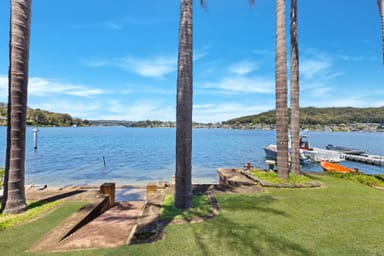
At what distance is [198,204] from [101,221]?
261 centimetres

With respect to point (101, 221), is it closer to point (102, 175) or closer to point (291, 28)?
point (291, 28)

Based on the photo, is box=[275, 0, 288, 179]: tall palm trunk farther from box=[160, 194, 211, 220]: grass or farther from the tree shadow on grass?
box=[160, 194, 211, 220]: grass

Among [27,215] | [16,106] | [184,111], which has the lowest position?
[27,215]

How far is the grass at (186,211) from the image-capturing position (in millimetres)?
5434

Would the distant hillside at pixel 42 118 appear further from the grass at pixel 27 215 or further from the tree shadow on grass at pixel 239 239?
the tree shadow on grass at pixel 239 239

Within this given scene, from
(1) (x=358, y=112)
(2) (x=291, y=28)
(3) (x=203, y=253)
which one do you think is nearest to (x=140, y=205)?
(3) (x=203, y=253)

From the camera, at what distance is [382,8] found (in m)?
9.62

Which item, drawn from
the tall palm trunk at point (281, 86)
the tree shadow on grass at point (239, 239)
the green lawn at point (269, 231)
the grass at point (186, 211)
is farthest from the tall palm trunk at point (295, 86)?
the grass at point (186, 211)

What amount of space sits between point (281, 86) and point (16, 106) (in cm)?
877

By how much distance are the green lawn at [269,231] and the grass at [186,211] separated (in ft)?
1.41

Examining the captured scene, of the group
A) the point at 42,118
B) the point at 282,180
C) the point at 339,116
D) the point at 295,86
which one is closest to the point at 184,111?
the point at 282,180

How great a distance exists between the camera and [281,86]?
8914mm

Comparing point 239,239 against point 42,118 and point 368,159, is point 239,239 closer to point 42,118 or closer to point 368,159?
point 368,159

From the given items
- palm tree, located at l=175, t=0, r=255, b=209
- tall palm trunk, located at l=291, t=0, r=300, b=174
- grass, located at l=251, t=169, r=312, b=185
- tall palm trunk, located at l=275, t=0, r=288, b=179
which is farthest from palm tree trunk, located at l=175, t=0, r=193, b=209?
tall palm trunk, located at l=291, t=0, r=300, b=174
